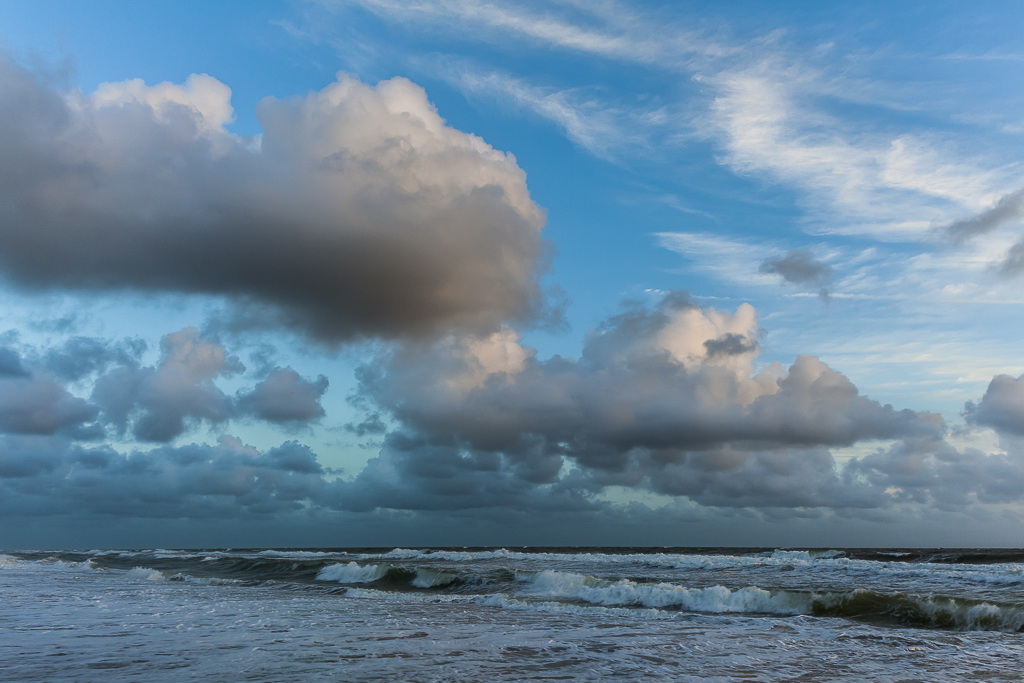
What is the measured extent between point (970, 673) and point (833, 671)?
2.67 metres

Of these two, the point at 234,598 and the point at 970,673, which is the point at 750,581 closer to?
the point at 970,673

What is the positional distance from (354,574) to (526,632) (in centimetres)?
2681

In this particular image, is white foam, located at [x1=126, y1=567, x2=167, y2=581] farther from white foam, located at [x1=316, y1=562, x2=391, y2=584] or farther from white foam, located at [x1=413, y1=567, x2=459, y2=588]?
white foam, located at [x1=413, y1=567, x2=459, y2=588]

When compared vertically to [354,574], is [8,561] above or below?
below

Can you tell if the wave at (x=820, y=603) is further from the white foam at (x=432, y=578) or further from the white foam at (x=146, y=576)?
the white foam at (x=146, y=576)

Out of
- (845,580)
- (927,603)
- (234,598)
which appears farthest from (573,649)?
(845,580)

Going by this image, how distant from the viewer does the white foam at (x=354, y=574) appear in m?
38.7

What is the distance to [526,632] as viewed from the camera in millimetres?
16000

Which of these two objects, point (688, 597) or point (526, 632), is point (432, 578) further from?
point (526, 632)

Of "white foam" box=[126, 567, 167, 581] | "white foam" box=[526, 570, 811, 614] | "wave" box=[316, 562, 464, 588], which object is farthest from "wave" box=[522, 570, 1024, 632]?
"white foam" box=[126, 567, 167, 581]

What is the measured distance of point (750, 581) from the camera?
31.2 metres

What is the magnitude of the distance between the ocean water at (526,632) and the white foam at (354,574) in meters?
7.49

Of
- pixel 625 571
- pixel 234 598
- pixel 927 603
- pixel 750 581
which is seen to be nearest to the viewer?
pixel 927 603

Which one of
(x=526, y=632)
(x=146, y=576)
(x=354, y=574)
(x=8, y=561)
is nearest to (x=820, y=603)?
(x=526, y=632)
